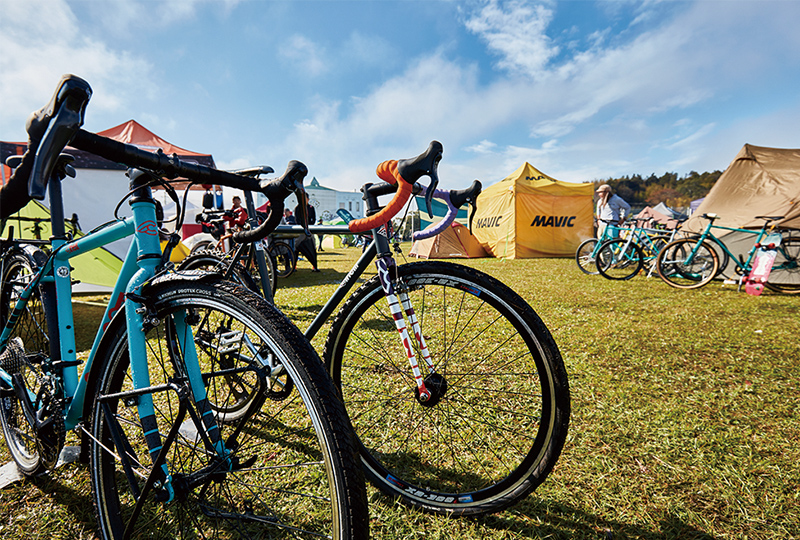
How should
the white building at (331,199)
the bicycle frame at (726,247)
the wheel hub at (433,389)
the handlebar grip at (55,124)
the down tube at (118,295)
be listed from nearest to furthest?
the handlebar grip at (55,124), the down tube at (118,295), the wheel hub at (433,389), the bicycle frame at (726,247), the white building at (331,199)

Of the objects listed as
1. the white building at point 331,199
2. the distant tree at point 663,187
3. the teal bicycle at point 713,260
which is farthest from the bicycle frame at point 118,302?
the distant tree at point 663,187

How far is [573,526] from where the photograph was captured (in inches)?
53.4

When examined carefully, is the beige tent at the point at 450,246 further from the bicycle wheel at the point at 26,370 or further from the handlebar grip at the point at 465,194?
the bicycle wheel at the point at 26,370

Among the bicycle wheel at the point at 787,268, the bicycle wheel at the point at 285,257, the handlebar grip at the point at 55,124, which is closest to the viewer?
the handlebar grip at the point at 55,124

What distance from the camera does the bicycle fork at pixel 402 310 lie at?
145 cm

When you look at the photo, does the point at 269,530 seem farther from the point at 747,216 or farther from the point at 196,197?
the point at 196,197

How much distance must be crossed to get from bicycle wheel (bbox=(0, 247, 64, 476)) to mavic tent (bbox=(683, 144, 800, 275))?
30.7 ft

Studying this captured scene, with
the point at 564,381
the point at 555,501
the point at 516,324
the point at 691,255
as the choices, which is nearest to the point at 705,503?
the point at 555,501

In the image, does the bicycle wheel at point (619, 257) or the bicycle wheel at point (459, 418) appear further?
the bicycle wheel at point (619, 257)

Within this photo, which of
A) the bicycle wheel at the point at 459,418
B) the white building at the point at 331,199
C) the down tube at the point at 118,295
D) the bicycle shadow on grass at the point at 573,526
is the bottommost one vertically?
the bicycle shadow on grass at the point at 573,526

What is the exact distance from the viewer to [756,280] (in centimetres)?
556

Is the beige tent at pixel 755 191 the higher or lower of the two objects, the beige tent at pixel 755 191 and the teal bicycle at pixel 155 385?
the higher

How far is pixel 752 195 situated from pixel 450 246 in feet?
25.0

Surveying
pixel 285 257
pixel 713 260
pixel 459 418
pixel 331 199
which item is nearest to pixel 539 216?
pixel 713 260
